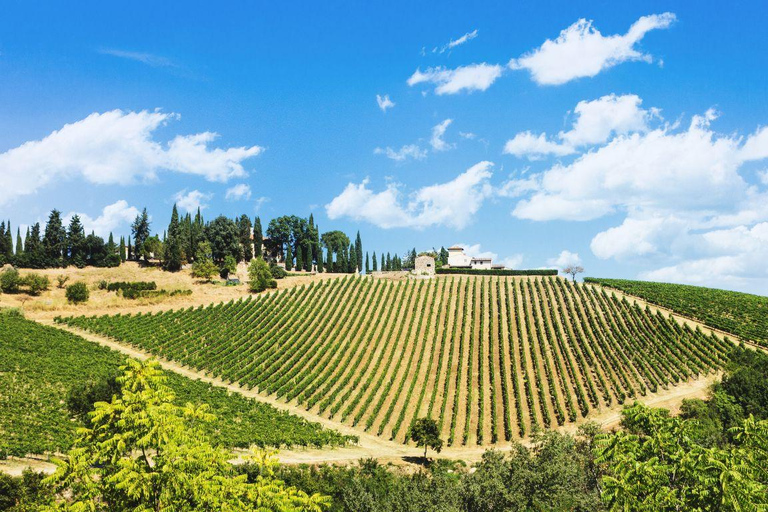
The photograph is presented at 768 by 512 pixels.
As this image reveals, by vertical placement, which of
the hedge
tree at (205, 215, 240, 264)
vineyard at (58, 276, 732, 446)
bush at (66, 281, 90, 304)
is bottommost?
vineyard at (58, 276, 732, 446)

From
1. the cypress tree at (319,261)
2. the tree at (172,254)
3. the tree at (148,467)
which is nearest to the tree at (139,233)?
the tree at (172,254)

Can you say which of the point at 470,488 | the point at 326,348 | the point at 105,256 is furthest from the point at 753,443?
the point at 105,256

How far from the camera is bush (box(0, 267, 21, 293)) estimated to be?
71375mm

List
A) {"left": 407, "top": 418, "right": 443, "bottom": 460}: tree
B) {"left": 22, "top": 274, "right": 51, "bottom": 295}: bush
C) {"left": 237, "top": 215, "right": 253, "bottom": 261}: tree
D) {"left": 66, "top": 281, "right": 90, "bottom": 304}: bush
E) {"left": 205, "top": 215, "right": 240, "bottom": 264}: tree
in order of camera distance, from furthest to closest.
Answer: {"left": 237, "top": 215, "right": 253, "bottom": 261}: tree
{"left": 205, "top": 215, "right": 240, "bottom": 264}: tree
{"left": 22, "top": 274, "right": 51, "bottom": 295}: bush
{"left": 66, "top": 281, "right": 90, "bottom": 304}: bush
{"left": 407, "top": 418, "right": 443, "bottom": 460}: tree

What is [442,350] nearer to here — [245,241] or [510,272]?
[510,272]

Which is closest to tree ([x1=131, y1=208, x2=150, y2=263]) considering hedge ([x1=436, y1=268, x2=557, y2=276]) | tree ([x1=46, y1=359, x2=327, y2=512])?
hedge ([x1=436, y1=268, x2=557, y2=276])

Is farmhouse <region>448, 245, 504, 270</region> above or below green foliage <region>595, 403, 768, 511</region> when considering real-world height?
above

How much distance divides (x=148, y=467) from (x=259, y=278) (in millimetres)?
73244

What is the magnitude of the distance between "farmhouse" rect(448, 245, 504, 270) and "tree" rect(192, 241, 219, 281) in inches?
2003

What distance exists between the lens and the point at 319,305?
7431 cm

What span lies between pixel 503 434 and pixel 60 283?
238 ft

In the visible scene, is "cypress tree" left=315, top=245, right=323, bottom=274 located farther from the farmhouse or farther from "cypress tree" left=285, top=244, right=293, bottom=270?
the farmhouse

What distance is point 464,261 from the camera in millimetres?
112750

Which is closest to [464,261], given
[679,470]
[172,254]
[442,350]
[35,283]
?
[442,350]
